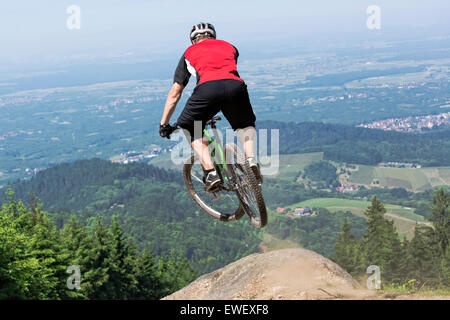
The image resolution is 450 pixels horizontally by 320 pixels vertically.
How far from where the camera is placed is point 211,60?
20.8ft

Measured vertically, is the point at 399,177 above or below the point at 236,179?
below

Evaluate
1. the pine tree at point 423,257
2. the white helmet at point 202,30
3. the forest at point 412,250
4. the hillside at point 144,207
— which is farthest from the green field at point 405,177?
the white helmet at point 202,30

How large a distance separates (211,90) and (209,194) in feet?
9.52

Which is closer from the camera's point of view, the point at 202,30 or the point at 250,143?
the point at 202,30

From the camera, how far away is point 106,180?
180375mm

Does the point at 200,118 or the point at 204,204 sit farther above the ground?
the point at 200,118

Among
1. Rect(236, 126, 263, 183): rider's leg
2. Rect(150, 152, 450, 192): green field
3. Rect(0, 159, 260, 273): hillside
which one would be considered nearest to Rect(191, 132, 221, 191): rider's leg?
Rect(236, 126, 263, 183): rider's leg

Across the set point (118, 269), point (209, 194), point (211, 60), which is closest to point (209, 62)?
point (211, 60)

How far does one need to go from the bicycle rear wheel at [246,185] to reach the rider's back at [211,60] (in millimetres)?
1330

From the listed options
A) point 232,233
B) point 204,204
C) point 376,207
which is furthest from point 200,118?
point 232,233

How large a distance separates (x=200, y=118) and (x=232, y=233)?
127681 millimetres

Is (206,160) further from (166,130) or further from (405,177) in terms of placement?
(405,177)

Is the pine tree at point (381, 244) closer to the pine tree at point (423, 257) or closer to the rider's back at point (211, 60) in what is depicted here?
the pine tree at point (423, 257)
